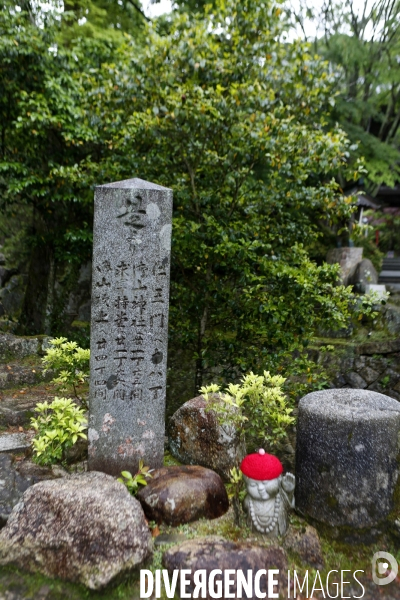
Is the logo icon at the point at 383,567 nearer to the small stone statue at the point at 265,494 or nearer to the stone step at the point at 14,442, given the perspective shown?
the small stone statue at the point at 265,494

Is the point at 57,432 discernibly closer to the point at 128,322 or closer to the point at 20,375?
the point at 128,322

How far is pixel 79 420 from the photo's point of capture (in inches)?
165

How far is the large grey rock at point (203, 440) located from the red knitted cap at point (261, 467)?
96 centimetres

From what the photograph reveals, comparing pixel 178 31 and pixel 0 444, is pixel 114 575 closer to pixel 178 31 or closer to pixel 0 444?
pixel 0 444

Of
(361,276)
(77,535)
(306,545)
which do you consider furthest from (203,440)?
(361,276)

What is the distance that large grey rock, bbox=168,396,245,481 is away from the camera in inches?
176

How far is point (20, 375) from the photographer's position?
736cm

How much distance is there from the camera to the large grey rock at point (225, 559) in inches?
119

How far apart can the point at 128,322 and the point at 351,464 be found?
2275 millimetres

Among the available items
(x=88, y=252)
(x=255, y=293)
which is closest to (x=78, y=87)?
(x=88, y=252)

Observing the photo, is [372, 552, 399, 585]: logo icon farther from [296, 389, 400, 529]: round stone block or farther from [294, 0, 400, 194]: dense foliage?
[294, 0, 400, 194]: dense foliage

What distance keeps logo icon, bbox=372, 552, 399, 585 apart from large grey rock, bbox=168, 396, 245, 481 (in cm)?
151

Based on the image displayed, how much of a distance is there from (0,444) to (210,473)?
2528 mm

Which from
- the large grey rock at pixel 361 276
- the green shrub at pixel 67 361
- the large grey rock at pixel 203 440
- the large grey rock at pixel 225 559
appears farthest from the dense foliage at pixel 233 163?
the large grey rock at pixel 361 276
